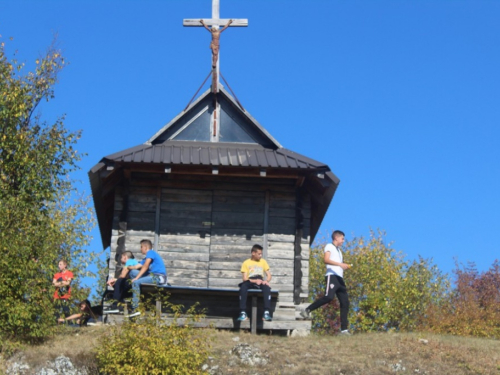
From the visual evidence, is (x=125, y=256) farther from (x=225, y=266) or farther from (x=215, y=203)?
(x=215, y=203)

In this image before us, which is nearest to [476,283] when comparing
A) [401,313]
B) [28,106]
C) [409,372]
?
[401,313]

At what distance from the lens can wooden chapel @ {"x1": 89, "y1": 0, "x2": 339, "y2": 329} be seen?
61.1 feet

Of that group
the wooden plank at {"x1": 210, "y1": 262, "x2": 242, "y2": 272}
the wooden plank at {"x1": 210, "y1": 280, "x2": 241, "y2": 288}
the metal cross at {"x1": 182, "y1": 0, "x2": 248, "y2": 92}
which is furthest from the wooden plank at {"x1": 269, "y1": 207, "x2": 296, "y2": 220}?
the metal cross at {"x1": 182, "y1": 0, "x2": 248, "y2": 92}

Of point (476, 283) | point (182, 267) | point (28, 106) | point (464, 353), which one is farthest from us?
point (476, 283)

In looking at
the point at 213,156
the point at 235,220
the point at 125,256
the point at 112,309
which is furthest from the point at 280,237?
the point at 112,309

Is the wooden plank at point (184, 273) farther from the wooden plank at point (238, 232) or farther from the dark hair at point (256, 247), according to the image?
the dark hair at point (256, 247)

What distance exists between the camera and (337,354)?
1521cm

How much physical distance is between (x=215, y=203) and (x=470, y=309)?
2010cm

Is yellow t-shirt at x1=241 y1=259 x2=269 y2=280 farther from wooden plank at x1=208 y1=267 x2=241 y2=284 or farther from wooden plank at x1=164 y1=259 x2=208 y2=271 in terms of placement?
wooden plank at x1=164 y1=259 x2=208 y2=271

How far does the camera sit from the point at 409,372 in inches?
571

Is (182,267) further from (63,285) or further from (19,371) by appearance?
(19,371)

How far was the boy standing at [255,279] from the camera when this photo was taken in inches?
663

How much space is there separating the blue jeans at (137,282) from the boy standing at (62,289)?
4.45 ft

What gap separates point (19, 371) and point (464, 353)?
26.0 feet
